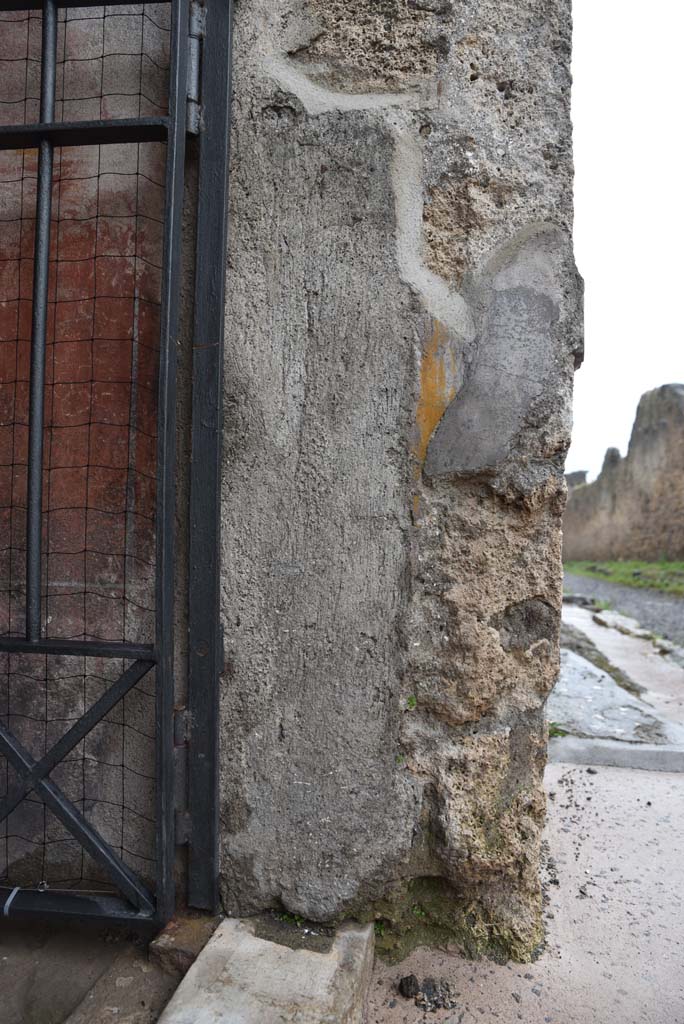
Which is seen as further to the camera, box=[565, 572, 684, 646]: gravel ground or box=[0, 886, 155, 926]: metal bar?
box=[565, 572, 684, 646]: gravel ground

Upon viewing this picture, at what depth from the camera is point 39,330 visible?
1.41 metres

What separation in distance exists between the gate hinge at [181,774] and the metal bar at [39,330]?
0.34 metres

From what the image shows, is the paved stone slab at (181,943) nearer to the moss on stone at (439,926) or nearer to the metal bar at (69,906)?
the metal bar at (69,906)

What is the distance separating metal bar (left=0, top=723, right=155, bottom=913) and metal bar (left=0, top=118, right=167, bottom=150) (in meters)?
1.22

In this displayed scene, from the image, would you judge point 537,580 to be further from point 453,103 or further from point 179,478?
point 453,103

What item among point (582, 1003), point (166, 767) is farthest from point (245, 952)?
point (582, 1003)

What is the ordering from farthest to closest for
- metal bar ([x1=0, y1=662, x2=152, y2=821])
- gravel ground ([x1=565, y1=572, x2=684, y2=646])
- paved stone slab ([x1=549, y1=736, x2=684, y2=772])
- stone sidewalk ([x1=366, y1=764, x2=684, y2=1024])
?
1. gravel ground ([x1=565, y1=572, x2=684, y2=646])
2. paved stone slab ([x1=549, y1=736, x2=684, y2=772])
3. metal bar ([x1=0, y1=662, x2=152, y2=821])
4. stone sidewalk ([x1=366, y1=764, x2=684, y2=1024])

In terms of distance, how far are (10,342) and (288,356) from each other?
0.63 meters

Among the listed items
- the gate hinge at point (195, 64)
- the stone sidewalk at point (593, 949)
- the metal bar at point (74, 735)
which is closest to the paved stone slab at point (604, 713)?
the stone sidewalk at point (593, 949)

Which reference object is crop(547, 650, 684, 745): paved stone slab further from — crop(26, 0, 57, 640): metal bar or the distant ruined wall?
the distant ruined wall

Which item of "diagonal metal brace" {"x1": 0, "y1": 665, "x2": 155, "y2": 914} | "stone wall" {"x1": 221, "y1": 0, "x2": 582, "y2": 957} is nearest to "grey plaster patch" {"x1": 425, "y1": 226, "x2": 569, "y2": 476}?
"stone wall" {"x1": 221, "y1": 0, "x2": 582, "y2": 957}

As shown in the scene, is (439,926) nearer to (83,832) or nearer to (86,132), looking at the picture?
(83,832)

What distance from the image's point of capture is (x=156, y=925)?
139cm

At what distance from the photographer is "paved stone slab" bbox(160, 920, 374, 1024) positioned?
1.12m
